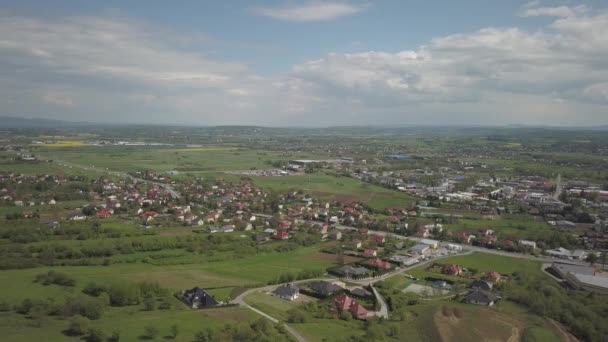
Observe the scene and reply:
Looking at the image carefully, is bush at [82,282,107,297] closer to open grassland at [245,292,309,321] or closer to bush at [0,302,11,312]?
bush at [0,302,11,312]

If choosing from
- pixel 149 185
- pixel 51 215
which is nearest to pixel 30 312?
pixel 51 215

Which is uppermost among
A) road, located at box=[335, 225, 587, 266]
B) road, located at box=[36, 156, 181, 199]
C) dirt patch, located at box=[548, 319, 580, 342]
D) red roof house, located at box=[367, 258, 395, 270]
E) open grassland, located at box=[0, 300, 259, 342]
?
road, located at box=[36, 156, 181, 199]

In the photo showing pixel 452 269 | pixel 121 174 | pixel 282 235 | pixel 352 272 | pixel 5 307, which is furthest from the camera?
pixel 121 174

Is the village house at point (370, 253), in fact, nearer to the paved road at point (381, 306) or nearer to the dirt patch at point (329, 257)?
the dirt patch at point (329, 257)

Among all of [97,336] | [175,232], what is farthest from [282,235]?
[97,336]

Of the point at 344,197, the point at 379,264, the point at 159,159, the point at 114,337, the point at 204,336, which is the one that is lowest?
the point at 379,264

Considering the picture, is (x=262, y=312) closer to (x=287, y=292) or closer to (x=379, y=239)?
(x=287, y=292)

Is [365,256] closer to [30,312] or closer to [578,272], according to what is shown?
[578,272]

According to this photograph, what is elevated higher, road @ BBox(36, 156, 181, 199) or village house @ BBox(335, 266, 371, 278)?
road @ BBox(36, 156, 181, 199)

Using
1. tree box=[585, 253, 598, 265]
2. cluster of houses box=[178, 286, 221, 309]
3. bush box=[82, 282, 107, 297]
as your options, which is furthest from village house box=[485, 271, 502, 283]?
bush box=[82, 282, 107, 297]
